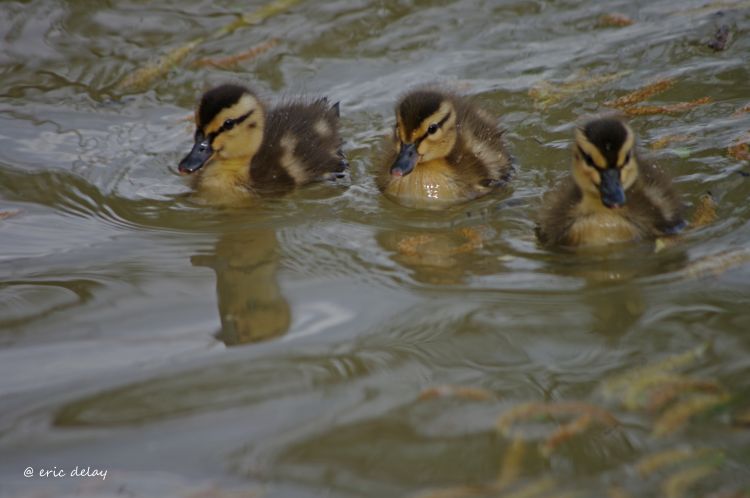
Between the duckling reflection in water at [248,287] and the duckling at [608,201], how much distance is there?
102cm

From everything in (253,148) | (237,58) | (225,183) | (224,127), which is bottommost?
(225,183)

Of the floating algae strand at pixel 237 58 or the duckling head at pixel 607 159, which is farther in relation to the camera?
the floating algae strand at pixel 237 58

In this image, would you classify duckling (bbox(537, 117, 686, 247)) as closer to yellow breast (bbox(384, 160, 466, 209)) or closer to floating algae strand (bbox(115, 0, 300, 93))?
yellow breast (bbox(384, 160, 466, 209))

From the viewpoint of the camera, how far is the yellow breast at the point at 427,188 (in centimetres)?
445

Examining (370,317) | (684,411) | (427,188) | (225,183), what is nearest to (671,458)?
(684,411)

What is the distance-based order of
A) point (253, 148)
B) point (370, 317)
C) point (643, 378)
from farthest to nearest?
point (253, 148) < point (370, 317) < point (643, 378)

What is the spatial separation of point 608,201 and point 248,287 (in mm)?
1277

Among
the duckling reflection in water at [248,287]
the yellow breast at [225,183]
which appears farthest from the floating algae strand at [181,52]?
the duckling reflection in water at [248,287]

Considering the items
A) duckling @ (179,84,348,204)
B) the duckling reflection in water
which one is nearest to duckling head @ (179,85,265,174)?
duckling @ (179,84,348,204)

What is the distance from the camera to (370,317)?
3.21 m

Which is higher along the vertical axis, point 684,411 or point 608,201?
point 608,201

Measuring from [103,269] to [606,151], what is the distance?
184 centimetres

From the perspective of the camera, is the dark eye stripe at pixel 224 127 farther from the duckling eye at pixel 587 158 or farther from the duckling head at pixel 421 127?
the duckling eye at pixel 587 158

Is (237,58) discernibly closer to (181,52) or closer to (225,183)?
(181,52)
